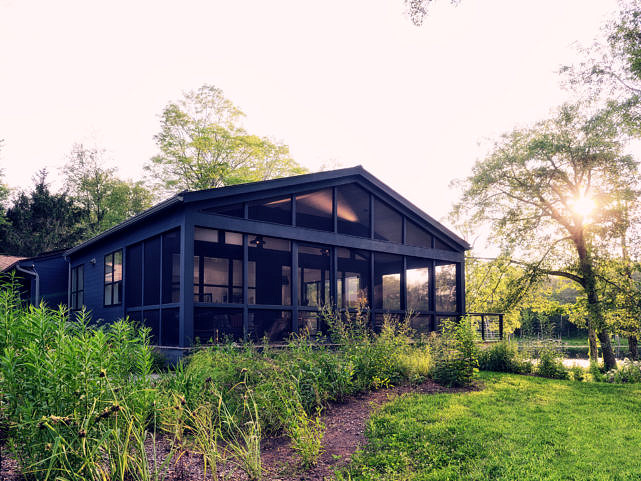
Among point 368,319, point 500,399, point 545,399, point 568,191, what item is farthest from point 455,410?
point 568,191

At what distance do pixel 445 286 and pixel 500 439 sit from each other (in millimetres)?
9192

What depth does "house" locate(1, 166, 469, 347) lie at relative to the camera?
8914 mm

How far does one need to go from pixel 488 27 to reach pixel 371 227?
5.31 m

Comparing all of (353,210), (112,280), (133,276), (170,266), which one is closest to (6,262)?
(112,280)

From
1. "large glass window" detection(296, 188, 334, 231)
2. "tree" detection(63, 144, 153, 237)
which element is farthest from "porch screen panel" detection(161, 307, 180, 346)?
"tree" detection(63, 144, 153, 237)

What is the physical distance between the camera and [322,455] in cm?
415

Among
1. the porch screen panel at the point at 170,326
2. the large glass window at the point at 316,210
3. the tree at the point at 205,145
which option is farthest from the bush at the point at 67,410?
the tree at the point at 205,145

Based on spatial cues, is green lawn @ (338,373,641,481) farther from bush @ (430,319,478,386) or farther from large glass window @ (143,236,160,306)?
large glass window @ (143,236,160,306)

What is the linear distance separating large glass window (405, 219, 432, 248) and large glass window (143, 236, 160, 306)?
20.9ft

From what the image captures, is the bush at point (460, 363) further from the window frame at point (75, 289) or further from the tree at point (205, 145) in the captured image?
the tree at point (205, 145)

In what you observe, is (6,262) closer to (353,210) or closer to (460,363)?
(353,210)

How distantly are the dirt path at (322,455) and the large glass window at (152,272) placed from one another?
219 inches

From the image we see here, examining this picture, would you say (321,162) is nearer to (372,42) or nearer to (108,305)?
(108,305)

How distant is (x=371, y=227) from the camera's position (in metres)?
11.7
